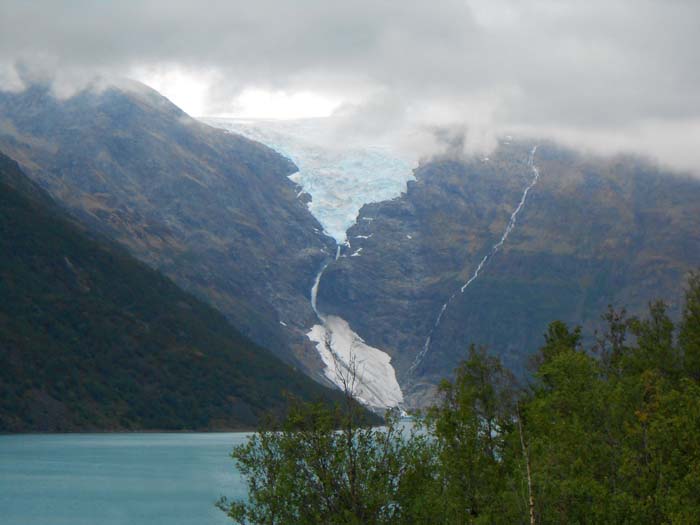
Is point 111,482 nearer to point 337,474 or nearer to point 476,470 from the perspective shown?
point 476,470

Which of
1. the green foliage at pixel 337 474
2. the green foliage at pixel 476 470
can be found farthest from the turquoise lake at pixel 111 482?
the green foliage at pixel 337 474

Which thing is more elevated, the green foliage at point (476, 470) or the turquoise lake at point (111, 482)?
the turquoise lake at point (111, 482)

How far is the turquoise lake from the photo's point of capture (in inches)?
3118

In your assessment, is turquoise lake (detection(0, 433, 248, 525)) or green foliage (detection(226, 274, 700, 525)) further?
turquoise lake (detection(0, 433, 248, 525))

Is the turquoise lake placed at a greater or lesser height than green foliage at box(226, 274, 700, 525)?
greater

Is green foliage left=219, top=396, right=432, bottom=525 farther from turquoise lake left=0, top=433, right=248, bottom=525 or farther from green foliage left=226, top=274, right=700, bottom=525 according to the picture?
turquoise lake left=0, top=433, right=248, bottom=525

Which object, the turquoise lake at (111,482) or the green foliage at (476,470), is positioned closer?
the green foliage at (476,470)

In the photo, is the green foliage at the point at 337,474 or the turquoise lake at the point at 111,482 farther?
the turquoise lake at the point at 111,482

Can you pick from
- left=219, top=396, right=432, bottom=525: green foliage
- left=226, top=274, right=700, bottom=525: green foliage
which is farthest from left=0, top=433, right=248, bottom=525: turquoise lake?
left=219, top=396, right=432, bottom=525: green foliage

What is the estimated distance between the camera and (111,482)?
340 ft

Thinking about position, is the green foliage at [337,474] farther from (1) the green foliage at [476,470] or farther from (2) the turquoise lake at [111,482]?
(2) the turquoise lake at [111,482]

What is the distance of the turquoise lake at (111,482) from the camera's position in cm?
7919

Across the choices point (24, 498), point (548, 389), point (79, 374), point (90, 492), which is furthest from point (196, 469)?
point (79, 374)

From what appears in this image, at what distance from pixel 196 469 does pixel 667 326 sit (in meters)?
65.0
